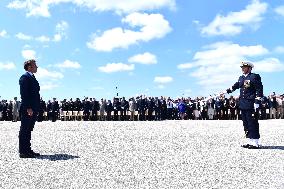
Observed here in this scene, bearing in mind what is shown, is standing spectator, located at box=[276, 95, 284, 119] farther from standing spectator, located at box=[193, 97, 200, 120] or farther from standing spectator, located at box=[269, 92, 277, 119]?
standing spectator, located at box=[193, 97, 200, 120]

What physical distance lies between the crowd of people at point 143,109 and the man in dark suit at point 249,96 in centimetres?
1934

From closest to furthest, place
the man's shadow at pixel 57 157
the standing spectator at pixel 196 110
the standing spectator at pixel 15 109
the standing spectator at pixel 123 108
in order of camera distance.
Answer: the man's shadow at pixel 57 157 < the standing spectator at pixel 15 109 < the standing spectator at pixel 123 108 < the standing spectator at pixel 196 110

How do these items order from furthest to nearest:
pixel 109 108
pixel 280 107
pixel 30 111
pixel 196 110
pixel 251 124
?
pixel 280 107
pixel 196 110
pixel 109 108
pixel 251 124
pixel 30 111

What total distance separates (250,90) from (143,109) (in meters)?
20.3

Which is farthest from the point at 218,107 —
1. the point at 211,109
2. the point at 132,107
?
A: the point at 132,107

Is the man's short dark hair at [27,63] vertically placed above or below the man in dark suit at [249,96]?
above

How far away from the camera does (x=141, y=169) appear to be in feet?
24.1

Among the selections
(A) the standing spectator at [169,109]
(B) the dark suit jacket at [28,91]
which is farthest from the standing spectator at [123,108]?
(B) the dark suit jacket at [28,91]

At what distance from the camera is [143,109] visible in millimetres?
30984

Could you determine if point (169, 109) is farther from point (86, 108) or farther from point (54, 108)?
point (54, 108)

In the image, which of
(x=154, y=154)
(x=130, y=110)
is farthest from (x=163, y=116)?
(x=154, y=154)

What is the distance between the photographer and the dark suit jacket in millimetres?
9062

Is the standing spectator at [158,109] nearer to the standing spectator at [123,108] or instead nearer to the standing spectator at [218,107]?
the standing spectator at [123,108]

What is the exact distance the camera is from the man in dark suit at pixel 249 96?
10.7 metres
